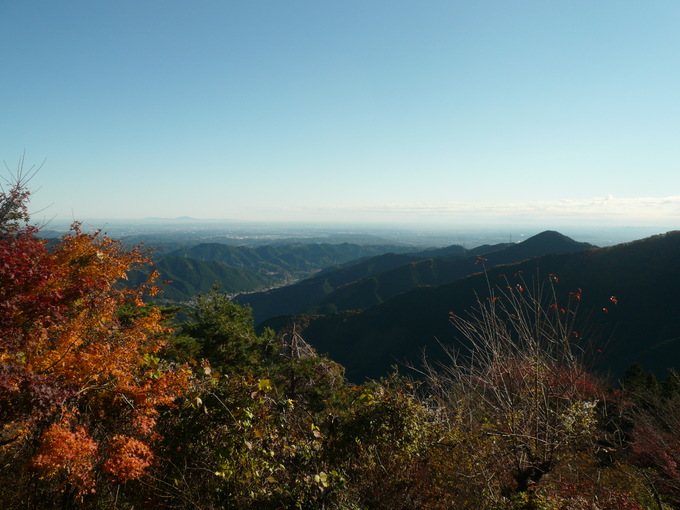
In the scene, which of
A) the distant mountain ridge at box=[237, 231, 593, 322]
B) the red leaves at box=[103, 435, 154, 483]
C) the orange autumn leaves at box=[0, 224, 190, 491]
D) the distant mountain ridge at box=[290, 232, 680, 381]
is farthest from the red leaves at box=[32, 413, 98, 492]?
the distant mountain ridge at box=[237, 231, 593, 322]

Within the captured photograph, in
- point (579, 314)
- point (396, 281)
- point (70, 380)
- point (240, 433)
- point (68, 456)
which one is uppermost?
point (240, 433)

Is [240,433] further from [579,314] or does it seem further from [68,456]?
[579,314]

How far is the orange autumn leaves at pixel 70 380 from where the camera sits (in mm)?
6098

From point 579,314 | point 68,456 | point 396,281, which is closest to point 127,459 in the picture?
point 68,456

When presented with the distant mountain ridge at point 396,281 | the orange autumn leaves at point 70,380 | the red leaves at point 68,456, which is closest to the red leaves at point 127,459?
the orange autumn leaves at point 70,380

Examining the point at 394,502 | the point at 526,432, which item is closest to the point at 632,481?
the point at 526,432

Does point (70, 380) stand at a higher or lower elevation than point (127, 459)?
higher

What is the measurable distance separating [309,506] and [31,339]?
8.40 m

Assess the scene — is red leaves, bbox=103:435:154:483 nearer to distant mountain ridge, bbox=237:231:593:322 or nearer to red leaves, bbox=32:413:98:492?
red leaves, bbox=32:413:98:492

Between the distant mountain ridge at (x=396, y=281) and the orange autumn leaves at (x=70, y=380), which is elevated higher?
the orange autumn leaves at (x=70, y=380)

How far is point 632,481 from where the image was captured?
1041cm

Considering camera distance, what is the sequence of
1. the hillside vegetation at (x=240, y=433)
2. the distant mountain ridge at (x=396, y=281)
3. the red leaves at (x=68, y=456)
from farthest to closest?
the distant mountain ridge at (x=396, y=281)
the red leaves at (x=68, y=456)
the hillside vegetation at (x=240, y=433)

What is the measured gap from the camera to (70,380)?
25.0ft

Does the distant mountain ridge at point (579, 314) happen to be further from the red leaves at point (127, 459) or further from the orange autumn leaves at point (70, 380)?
the red leaves at point (127, 459)
